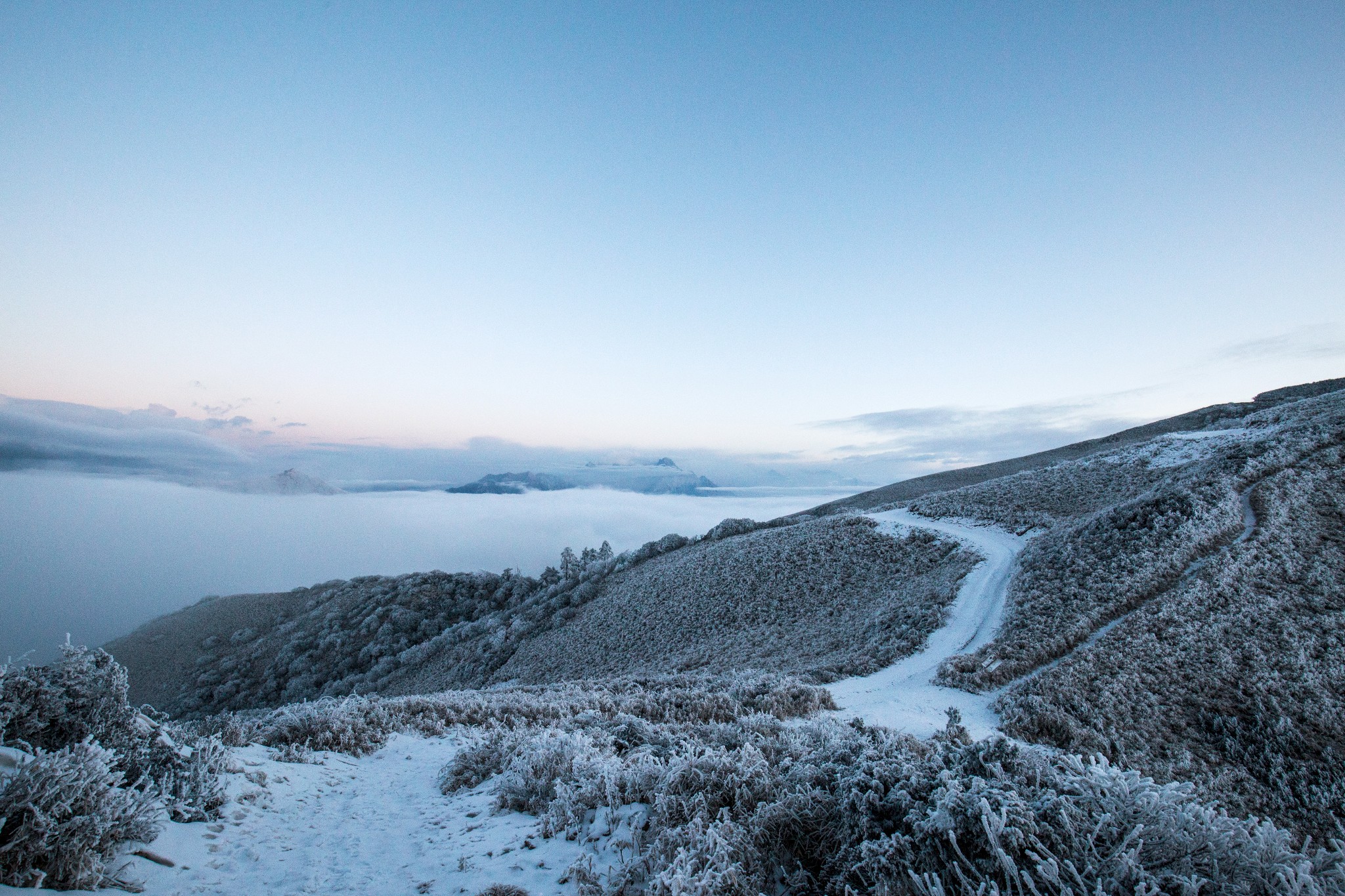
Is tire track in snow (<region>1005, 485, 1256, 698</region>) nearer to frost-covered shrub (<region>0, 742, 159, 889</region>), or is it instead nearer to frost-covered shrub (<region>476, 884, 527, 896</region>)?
frost-covered shrub (<region>476, 884, 527, 896</region>)

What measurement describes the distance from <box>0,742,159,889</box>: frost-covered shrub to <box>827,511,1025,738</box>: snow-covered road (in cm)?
1079

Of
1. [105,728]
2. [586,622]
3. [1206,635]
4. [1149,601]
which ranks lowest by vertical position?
[586,622]

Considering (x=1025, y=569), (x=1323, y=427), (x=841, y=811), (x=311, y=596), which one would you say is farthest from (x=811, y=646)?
(x=311, y=596)

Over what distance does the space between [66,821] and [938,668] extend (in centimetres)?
1690

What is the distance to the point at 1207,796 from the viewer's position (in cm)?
863

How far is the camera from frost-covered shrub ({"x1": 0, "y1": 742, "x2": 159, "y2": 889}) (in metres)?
3.31

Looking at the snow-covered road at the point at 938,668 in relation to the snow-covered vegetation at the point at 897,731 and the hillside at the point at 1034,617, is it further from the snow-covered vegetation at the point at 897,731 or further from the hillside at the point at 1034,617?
Answer: the hillside at the point at 1034,617

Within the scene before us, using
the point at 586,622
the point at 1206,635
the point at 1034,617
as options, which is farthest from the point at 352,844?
the point at 586,622

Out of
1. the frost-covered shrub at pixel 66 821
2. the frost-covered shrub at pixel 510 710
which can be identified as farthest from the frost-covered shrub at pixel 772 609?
the frost-covered shrub at pixel 66 821

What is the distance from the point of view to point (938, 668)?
15.3 m

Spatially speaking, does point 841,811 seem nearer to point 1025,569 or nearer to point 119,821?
point 119,821

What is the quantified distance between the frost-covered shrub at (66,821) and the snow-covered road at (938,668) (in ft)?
35.4

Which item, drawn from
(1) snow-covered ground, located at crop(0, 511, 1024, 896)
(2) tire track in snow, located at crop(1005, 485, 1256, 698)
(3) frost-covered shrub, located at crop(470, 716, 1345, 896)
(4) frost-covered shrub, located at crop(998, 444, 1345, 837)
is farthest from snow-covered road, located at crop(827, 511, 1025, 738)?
(1) snow-covered ground, located at crop(0, 511, 1024, 896)

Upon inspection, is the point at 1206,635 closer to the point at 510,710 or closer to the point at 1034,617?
the point at 1034,617
